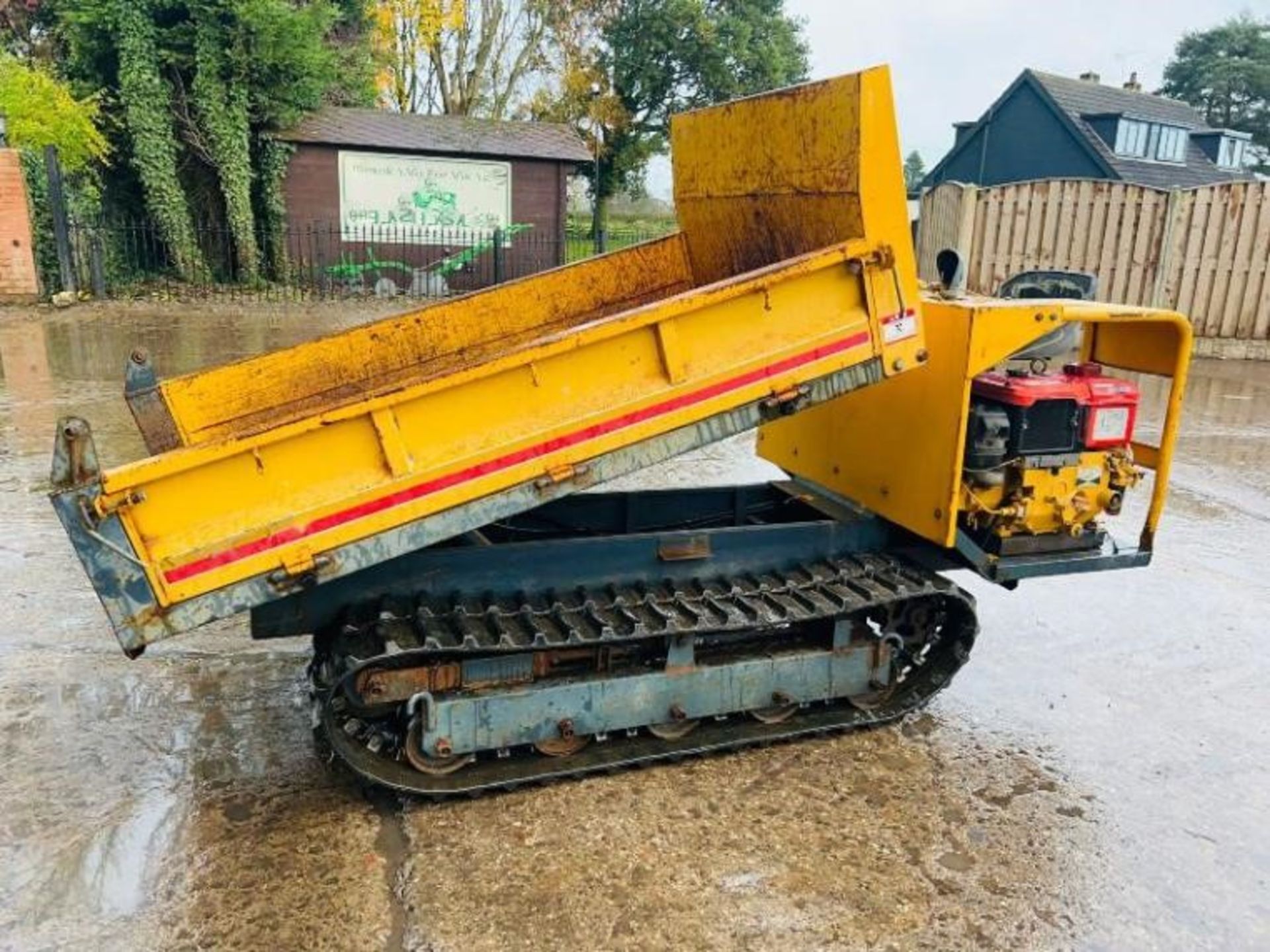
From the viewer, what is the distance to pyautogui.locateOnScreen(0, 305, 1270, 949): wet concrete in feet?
10.6

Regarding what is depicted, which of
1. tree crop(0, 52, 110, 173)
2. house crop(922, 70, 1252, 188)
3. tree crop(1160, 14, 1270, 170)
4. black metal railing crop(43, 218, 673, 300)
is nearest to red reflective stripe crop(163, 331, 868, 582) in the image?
black metal railing crop(43, 218, 673, 300)

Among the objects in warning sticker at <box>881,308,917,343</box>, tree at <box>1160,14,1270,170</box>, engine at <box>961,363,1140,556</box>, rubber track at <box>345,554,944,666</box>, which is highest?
tree at <box>1160,14,1270,170</box>

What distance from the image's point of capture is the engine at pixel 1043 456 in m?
4.22

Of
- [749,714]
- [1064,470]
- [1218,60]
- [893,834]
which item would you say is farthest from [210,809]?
[1218,60]

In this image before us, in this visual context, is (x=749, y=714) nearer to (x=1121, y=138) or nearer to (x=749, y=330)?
(x=749, y=330)

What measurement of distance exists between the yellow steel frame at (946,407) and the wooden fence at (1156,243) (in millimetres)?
10590

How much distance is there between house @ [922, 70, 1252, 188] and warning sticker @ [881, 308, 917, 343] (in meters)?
27.7

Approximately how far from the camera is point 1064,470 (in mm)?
4348

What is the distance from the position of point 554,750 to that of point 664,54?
31346 millimetres

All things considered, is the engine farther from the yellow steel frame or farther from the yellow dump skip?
the yellow dump skip

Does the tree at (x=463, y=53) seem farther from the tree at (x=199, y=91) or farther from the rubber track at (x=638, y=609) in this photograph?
the rubber track at (x=638, y=609)

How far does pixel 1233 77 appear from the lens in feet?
162

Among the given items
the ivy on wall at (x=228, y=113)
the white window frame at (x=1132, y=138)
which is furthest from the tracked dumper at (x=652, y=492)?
the white window frame at (x=1132, y=138)

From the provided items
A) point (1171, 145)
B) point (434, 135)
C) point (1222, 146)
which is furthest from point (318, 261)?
point (1222, 146)
